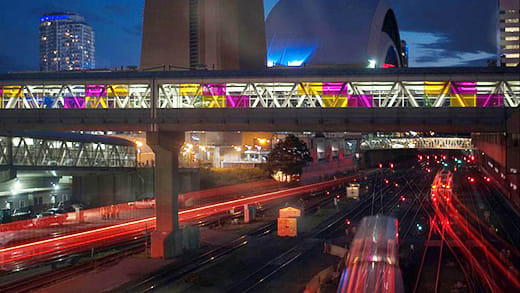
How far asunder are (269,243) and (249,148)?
1995 inches

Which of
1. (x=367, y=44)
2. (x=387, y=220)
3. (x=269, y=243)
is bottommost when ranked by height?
(x=269, y=243)

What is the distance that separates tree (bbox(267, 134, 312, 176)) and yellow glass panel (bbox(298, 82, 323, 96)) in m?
41.5

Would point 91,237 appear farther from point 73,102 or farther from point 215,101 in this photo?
point 215,101

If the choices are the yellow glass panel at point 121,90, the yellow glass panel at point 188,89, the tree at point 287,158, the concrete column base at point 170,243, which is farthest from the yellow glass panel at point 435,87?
the tree at point 287,158

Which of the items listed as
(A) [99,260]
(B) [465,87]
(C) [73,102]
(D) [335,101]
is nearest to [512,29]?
(B) [465,87]

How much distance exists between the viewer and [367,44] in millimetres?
102688

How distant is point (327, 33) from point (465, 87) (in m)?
82.9

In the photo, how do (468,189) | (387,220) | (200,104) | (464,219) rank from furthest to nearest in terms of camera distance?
(468,189)
(464,219)
(200,104)
(387,220)

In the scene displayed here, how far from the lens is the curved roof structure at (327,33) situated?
339ft

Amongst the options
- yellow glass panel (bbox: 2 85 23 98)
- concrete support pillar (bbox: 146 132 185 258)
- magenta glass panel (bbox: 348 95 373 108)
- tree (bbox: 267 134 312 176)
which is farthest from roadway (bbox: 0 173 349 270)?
tree (bbox: 267 134 312 176)

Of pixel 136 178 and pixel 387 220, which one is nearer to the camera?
pixel 387 220

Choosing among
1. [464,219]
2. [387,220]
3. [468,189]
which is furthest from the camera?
[468,189]


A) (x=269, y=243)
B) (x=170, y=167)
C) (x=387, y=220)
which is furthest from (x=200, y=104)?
(x=387, y=220)

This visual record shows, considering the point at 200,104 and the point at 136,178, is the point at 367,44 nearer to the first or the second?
the point at 136,178
